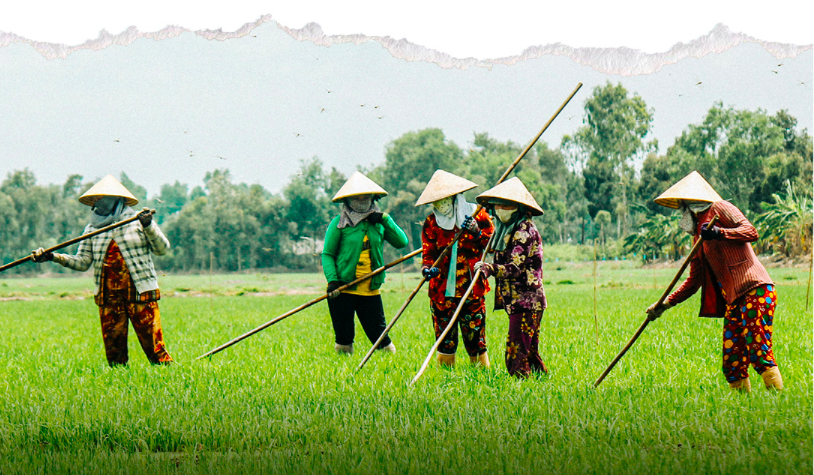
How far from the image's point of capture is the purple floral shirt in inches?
222

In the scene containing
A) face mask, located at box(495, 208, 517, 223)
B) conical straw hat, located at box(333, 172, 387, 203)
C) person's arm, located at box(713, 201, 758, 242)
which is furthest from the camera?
conical straw hat, located at box(333, 172, 387, 203)

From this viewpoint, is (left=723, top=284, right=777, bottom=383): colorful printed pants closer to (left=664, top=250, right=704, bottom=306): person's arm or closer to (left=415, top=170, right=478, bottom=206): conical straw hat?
(left=664, top=250, right=704, bottom=306): person's arm

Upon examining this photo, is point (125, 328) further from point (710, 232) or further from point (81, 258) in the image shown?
point (710, 232)

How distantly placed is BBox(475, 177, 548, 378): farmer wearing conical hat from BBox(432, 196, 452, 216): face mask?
1.93ft

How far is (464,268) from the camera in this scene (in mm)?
Result: 6312

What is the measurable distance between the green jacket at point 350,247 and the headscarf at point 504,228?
153 cm

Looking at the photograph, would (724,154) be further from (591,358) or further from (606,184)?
(591,358)

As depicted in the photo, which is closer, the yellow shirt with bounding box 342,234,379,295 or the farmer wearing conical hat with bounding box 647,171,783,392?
the farmer wearing conical hat with bounding box 647,171,783,392

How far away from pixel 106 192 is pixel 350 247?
2.46 metres

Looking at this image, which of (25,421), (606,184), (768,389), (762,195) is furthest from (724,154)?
(25,421)

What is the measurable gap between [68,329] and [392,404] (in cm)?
947

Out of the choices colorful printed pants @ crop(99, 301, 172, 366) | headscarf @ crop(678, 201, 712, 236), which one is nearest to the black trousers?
colorful printed pants @ crop(99, 301, 172, 366)

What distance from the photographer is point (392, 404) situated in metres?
4.98

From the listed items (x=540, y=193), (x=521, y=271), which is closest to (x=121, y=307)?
(x=521, y=271)
